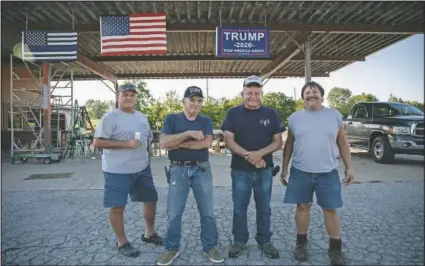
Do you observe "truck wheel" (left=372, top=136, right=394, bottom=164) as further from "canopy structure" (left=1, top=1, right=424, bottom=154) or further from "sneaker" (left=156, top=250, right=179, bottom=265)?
"sneaker" (left=156, top=250, right=179, bottom=265)

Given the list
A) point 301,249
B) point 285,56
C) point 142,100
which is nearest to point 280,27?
point 285,56

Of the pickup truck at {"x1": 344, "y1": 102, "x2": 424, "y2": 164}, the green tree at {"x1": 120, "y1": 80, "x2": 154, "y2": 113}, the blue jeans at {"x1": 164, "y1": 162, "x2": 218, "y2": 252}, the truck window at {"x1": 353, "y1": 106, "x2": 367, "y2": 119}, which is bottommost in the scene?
the blue jeans at {"x1": 164, "y1": 162, "x2": 218, "y2": 252}

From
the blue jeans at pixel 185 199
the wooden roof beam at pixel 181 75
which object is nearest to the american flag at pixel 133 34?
the blue jeans at pixel 185 199

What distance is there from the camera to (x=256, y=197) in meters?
3.13

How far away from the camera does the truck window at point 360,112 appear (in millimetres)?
10123

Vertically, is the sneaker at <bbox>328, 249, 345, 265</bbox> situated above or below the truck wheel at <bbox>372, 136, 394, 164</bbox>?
below

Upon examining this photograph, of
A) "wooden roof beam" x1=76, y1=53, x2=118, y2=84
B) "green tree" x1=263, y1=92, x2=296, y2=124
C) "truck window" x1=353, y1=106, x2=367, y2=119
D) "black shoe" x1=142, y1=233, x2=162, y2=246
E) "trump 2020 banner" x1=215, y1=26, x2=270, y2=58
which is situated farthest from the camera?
"green tree" x1=263, y1=92, x2=296, y2=124

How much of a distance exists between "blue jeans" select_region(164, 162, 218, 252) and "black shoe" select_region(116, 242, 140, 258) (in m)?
0.36

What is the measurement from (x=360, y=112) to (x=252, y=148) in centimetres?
883

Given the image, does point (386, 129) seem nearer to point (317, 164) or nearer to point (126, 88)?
point (317, 164)

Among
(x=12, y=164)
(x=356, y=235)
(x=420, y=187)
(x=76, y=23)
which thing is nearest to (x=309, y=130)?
(x=356, y=235)

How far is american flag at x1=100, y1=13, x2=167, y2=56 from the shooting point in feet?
25.9

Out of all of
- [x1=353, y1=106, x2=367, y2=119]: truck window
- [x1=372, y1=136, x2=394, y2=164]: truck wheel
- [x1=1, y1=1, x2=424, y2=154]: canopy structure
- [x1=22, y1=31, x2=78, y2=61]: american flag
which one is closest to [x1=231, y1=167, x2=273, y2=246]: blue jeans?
[x1=1, y1=1, x2=424, y2=154]: canopy structure

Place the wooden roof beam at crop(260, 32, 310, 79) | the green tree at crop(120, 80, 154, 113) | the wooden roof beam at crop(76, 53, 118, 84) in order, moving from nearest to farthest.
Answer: the green tree at crop(120, 80, 154, 113), the wooden roof beam at crop(260, 32, 310, 79), the wooden roof beam at crop(76, 53, 118, 84)
